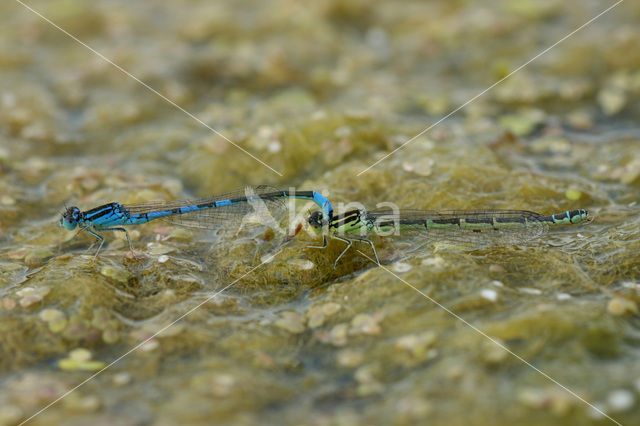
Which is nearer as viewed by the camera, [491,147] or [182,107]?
[491,147]

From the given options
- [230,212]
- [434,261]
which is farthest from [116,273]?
[434,261]

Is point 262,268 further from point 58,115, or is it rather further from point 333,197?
point 58,115

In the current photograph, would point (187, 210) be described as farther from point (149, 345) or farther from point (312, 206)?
point (149, 345)

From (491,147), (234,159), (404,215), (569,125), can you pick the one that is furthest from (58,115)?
(569,125)

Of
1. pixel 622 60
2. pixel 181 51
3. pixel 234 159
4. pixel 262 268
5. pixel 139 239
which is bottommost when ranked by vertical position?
pixel 262 268

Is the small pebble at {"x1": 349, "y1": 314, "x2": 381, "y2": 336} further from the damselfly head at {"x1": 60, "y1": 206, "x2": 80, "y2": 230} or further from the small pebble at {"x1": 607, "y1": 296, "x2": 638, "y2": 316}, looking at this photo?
the damselfly head at {"x1": 60, "y1": 206, "x2": 80, "y2": 230}

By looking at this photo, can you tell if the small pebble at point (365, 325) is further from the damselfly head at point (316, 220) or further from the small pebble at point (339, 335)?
the damselfly head at point (316, 220)

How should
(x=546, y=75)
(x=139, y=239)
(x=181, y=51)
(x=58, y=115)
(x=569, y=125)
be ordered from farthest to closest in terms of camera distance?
(x=181, y=51) → (x=546, y=75) → (x=58, y=115) → (x=569, y=125) → (x=139, y=239)

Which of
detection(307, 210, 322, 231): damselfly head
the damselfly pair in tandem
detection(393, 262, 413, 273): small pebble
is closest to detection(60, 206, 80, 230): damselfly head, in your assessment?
the damselfly pair in tandem
